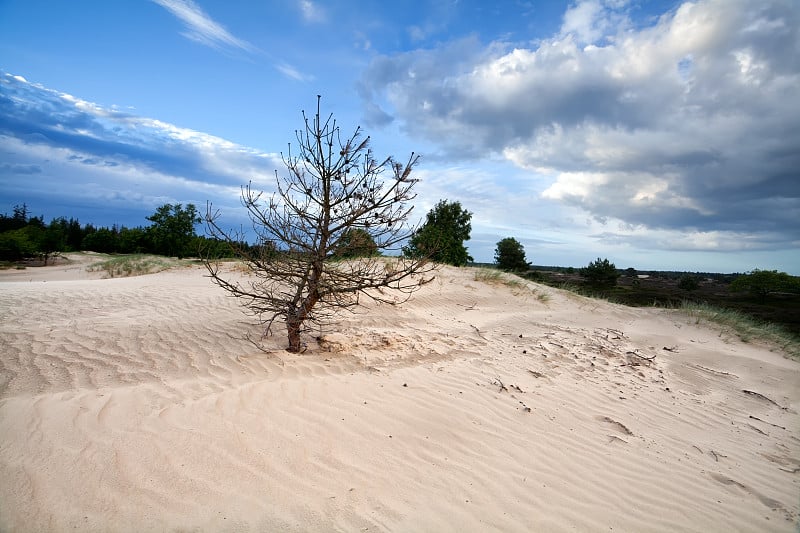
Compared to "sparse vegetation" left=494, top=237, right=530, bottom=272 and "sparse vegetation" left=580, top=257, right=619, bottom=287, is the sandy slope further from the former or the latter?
"sparse vegetation" left=580, top=257, right=619, bottom=287

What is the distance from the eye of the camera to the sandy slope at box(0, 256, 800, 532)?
2697 millimetres

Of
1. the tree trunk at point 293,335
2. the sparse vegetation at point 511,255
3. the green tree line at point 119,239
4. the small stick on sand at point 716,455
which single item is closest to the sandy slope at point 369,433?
the small stick on sand at point 716,455

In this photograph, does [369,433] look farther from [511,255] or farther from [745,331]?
[511,255]

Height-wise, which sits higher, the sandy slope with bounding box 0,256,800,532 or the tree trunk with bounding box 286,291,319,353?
the tree trunk with bounding box 286,291,319,353

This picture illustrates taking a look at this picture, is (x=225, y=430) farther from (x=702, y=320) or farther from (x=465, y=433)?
(x=702, y=320)

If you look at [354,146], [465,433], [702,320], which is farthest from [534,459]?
[702,320]

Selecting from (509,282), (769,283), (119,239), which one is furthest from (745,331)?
(119,239)

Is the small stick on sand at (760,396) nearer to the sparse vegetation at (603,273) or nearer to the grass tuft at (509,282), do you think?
the grass tuft at (509,282)

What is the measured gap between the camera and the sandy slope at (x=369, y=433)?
270 centimetres

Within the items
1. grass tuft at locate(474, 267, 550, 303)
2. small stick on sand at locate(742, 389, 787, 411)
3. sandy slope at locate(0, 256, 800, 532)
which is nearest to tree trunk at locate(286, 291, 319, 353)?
sandy slope at locate(0, 256, 800, 532)

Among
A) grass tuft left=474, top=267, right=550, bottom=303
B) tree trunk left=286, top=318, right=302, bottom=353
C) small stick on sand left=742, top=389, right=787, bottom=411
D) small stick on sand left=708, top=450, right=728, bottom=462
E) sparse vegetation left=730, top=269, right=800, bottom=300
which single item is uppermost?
sparse vegetation left=730, top=269, right=800, bottom=300

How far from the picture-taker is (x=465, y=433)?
389 cm

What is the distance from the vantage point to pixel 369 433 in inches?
146

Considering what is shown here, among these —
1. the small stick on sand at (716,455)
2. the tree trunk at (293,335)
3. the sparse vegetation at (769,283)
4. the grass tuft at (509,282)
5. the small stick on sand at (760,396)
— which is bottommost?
the small stick on sand at (716,455)
